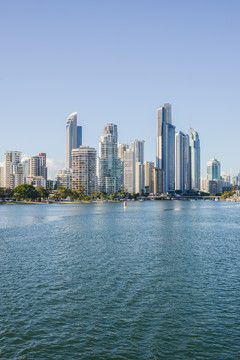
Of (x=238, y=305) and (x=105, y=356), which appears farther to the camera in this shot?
(x=238, y=305)

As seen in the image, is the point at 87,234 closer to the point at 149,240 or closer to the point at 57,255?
the point at 149,240

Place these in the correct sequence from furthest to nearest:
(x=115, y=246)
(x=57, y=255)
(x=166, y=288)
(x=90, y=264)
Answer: (x=115, y=246), (x=57, y=255), (x=90, y=264), (x=166, y=288)

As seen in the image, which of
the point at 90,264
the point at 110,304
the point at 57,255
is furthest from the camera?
the point at 57,255

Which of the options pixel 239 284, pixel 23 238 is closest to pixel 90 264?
pixel 239 284

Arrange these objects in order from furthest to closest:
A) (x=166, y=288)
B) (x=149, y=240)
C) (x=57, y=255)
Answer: (x=149, y=240) → (x=57, y=255) → (x=166, y=288)

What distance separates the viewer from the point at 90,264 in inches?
1821

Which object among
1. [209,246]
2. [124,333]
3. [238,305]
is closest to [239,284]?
[238,305]

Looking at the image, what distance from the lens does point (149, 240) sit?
6969cm

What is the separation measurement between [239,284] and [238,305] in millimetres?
6509

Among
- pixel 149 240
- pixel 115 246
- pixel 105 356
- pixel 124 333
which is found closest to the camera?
pixel 105 356

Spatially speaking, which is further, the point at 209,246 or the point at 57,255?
the point at 209,246

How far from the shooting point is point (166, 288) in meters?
35.1

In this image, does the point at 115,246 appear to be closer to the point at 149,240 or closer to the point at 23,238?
the point at 149,240

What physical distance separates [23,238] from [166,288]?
4549cm
